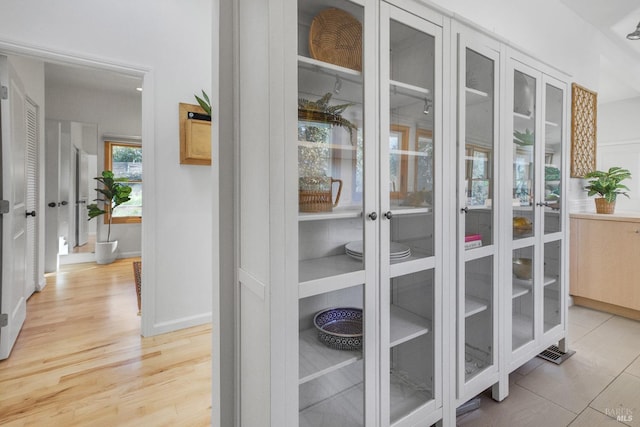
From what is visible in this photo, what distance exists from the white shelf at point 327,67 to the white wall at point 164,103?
6.01 ft

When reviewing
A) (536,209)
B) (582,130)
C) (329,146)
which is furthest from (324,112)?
(582,130)

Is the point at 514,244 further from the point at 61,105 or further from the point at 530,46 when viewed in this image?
the point at 61,105

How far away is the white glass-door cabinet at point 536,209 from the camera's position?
6.20ft

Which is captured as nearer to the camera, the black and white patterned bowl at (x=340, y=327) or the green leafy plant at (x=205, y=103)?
the black and white patterned bowl at (x=340, y=327)

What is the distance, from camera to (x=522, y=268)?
6.54ft

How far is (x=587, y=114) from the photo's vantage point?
A: 129 inches

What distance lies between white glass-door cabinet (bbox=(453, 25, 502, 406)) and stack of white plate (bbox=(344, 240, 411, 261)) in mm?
343

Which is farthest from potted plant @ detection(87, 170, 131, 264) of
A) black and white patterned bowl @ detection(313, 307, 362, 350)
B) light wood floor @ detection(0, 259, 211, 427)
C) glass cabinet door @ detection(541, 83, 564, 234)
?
glass cabinet door @ detection(541, 83, 564, 234)

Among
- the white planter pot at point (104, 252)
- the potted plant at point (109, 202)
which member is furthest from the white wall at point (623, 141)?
the white planter pot at point (104, 252)

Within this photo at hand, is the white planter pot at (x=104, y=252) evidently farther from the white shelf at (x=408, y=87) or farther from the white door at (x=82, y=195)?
the white shelf at (x=408, y=87)

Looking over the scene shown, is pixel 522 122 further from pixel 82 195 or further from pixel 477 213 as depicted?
pixel 82 195

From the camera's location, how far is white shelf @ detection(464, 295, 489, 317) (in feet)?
5.45

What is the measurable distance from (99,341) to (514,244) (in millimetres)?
2966

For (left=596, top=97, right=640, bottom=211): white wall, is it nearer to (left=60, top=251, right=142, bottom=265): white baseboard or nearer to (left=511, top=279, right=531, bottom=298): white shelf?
(left=511, top=279, right=531, bottom=298): white shelf
